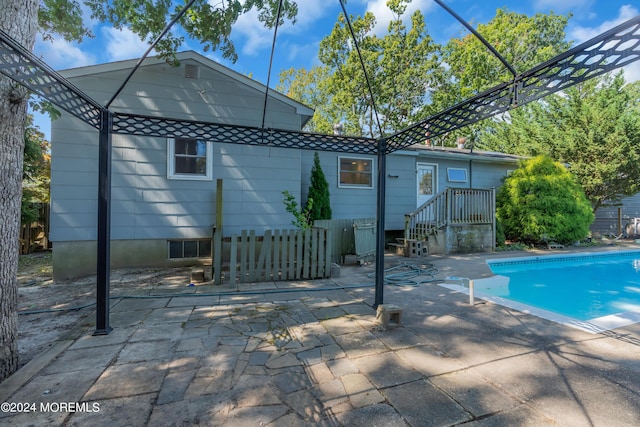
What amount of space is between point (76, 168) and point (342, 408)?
6.78 meters

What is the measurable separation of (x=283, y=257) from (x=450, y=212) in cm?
602

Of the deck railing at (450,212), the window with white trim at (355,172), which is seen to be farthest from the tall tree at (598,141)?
the window with white trim at (355,172)

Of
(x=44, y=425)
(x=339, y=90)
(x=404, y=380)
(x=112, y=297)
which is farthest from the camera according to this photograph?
(x=339, y=90)

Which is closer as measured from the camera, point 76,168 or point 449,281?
point 449,281

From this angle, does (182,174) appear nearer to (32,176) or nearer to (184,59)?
(184,59)

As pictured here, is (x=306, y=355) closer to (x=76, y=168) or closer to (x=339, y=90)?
(x=76, y=168)

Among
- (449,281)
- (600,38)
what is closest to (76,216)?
(449,281)

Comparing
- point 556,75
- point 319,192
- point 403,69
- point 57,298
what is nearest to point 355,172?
point 319,192

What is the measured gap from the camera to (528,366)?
7.87 feet

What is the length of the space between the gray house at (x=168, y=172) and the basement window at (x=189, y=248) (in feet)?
0.07

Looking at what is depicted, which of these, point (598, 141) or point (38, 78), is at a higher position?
point (598, 141)

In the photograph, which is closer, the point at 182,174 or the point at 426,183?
the point at 182,174

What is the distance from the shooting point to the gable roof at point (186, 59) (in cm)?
568

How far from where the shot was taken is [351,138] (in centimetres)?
385
